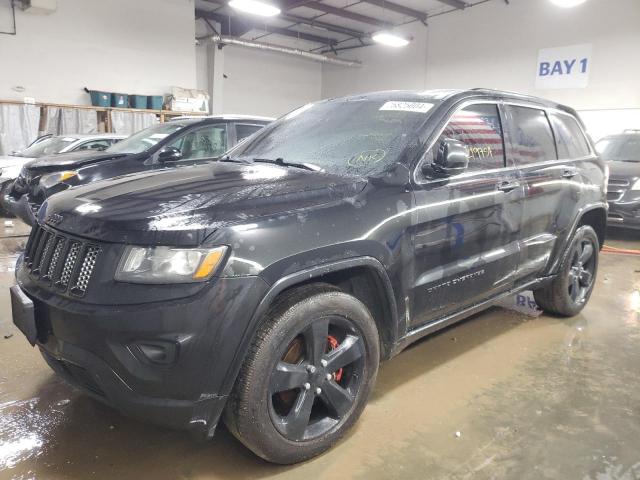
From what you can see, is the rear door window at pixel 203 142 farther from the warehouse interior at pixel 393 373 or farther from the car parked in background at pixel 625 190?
the car parked in background at pixel 625 190

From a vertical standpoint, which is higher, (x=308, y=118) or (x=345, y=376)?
(x=308, y=118)

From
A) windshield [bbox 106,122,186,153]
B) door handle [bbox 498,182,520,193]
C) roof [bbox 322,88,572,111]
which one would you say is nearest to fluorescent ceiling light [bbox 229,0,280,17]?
windshield [bbox 106,122,186,153]

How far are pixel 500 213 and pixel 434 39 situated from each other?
14425mm

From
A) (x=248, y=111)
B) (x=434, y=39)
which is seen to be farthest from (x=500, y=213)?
(x=248, y=111)

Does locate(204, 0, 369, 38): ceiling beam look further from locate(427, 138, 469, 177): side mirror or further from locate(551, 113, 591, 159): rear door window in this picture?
locate(427, 138, 469, 177): side mirror

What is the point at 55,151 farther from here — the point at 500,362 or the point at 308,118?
the point at 500,362

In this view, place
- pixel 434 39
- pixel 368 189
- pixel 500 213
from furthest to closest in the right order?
pixel 434 39, pixel 500 213, pixel 368 189

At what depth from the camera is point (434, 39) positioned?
15.7 m

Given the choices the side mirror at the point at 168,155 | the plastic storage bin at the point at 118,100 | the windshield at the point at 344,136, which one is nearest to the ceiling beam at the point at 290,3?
the plastic storage bin at the point at 118,100

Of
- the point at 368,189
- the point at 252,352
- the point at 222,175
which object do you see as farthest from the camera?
the point at 222,175

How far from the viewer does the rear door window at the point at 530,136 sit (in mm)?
3213

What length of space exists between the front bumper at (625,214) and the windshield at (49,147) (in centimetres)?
860

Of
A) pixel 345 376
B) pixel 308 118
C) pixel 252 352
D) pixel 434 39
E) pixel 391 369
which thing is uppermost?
pixel 434 39

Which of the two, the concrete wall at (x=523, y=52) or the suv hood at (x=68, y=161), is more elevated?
the concrete wall at (x=523, y=52)
